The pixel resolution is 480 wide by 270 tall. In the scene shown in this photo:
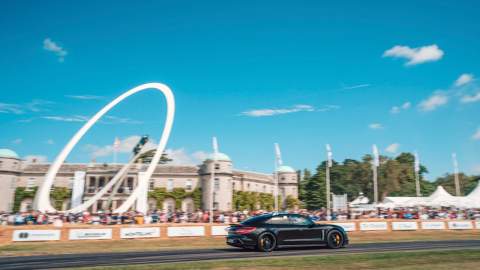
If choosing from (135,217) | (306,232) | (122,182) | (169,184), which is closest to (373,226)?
(135,217)

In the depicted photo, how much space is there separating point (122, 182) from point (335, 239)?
7237 centimetres

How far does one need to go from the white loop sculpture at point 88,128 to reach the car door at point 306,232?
38.7 m

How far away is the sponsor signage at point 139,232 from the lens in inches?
1056

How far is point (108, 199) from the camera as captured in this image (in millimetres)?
78812

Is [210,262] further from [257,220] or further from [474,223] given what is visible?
[474,223]

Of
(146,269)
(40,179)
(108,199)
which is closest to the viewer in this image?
(146,269)

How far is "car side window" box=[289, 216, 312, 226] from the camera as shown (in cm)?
1612

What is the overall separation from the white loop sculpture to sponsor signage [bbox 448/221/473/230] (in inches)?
1442

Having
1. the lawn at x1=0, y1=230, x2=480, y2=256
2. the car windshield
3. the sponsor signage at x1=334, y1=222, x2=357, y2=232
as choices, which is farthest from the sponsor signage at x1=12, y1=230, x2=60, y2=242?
the sponsor signage at x1=334, y1=222, x2=357, y2=232

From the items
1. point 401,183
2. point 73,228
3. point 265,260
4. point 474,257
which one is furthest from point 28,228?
point 401,183

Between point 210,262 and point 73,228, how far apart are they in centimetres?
1598

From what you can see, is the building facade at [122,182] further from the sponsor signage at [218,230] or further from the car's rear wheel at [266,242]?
the car's rear wheel at [266,242]

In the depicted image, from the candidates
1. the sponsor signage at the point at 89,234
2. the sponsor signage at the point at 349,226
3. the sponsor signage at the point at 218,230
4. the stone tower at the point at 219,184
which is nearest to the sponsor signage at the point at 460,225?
the sponsor signage at the point at 349,226

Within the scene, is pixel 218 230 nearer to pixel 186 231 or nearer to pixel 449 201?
pixel 186 231
